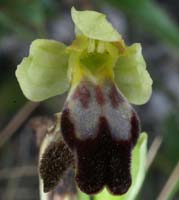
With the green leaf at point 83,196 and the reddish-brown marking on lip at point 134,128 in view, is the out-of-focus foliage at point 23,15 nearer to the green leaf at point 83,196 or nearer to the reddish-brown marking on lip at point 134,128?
the green leaf at point 83,196

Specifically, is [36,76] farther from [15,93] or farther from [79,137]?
[15,93]

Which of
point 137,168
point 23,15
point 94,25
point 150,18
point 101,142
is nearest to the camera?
point 101,142

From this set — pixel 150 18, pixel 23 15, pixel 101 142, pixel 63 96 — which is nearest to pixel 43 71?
pixel 101 142

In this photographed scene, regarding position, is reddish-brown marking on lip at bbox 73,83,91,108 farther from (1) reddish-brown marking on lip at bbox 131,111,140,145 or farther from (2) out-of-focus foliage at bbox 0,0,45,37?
(2) out-of-focus foliage at bbox 0,0,45,37

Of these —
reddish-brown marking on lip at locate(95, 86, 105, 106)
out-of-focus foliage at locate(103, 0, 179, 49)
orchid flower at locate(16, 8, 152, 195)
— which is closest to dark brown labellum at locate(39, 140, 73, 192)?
orchid flower at locate(16, 8, 152, 195)

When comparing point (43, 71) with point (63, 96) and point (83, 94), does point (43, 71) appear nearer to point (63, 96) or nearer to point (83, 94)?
point (83, 94)
